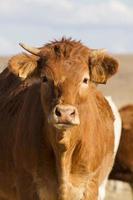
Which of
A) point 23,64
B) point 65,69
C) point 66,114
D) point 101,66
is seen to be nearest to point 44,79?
point 65,69

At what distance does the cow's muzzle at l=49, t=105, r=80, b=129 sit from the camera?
8.38m

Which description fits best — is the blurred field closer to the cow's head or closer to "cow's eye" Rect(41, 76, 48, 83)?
the cow's head

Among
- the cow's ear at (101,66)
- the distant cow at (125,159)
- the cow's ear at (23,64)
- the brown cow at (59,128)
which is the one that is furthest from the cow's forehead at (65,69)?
the distant cow at (125,159)

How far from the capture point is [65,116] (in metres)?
8.36

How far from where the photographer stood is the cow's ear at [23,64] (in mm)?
9422

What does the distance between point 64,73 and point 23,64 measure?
30.0 inches

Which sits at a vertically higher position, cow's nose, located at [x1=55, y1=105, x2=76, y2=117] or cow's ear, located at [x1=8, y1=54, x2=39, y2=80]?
cow's ear, located at [x1=8, y1=54, x2=39, y2=80]

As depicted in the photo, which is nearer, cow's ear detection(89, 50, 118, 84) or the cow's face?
the cow's face

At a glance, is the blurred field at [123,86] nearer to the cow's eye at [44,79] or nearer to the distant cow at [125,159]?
the distant cow at [125,159]

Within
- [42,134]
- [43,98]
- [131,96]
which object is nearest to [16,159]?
[42,134]

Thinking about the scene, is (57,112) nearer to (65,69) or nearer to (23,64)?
(65,69)

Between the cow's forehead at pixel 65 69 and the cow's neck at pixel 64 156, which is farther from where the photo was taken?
the cow's neck at pixel 64 156

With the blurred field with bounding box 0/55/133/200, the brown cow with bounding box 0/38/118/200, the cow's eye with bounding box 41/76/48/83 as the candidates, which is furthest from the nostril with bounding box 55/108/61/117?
the blurred field with bounding box 0/55/133/200

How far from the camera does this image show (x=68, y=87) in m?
8.76
